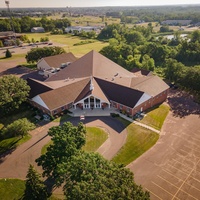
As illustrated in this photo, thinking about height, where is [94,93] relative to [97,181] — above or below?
below

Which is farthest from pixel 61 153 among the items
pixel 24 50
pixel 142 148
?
pixel 24 50

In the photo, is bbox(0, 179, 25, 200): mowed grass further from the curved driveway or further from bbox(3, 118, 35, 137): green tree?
bbox(3, 118, 35, 137): green tree

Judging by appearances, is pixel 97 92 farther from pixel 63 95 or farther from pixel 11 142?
pixel 11 142

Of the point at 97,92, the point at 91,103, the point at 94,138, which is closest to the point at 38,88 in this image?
the point at 91,103

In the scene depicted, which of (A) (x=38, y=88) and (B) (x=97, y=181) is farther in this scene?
(A) (x=38, y=88)

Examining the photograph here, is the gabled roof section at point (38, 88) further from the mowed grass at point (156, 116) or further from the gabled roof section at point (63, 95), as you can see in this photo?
the mowed grass at point (156, 116)
